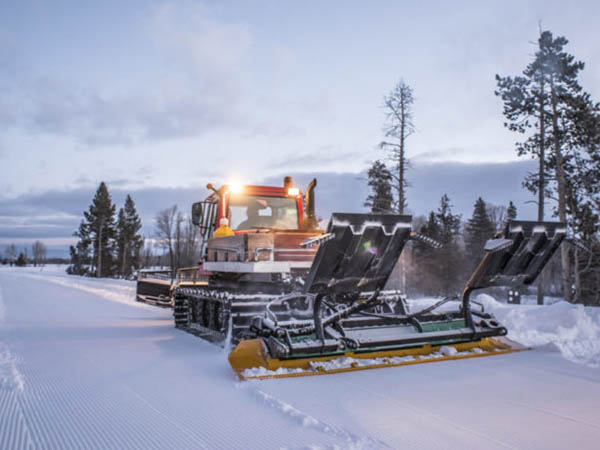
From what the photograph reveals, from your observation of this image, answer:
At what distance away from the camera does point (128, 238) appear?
64500 mm

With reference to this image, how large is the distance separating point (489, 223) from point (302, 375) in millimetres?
46089

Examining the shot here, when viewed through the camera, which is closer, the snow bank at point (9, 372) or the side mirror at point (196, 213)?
the snow bank at point (9, 372)

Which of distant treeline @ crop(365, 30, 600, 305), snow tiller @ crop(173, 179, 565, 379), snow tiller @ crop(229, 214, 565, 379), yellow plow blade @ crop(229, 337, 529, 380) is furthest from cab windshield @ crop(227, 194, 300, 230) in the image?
distant treeline @ crop(365, 30, 600, 305)

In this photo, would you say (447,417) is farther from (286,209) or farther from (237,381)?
(286,209)

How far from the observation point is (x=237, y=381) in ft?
15.3

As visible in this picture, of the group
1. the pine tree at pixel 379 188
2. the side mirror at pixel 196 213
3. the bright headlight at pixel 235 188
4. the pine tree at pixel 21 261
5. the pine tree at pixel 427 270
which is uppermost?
the pine tree at pixel 379 188

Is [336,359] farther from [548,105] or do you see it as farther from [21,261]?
[21,261]

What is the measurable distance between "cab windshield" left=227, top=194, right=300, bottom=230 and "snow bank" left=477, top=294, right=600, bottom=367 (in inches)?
162

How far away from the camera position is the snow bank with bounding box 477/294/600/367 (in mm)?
5746

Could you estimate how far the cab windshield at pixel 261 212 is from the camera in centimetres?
818

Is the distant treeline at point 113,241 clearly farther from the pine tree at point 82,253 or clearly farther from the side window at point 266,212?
the side window at point 266,212

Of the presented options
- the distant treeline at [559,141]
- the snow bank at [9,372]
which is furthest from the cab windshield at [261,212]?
the distant treeline at [559,141]

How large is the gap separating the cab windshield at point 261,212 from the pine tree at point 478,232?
35.5 metres

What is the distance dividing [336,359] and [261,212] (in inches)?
150
